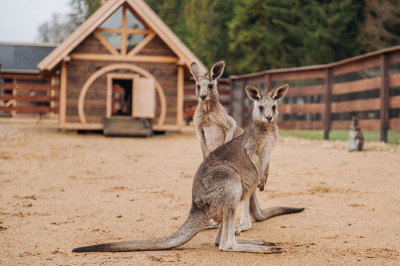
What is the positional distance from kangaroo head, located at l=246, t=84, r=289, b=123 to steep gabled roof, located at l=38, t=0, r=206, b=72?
971cm

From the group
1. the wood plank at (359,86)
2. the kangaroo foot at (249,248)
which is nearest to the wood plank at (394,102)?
the wood plank at (359,86)

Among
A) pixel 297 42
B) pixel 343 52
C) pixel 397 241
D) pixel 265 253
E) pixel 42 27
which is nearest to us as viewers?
pixel 265 253

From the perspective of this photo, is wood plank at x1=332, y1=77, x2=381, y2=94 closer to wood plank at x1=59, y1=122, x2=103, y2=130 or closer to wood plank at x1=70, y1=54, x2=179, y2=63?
wood plank at x1=70, y1=54, x2=179, y2=63

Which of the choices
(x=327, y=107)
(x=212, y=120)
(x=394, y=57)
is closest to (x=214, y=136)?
(x=212, y=120)

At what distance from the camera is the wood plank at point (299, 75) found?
48.6 ft

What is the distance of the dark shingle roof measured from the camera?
28.2 m

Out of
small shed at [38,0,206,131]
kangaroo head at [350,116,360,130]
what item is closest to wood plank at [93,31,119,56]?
small shed at [38,0,206,131]

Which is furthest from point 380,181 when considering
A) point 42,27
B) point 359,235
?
point 42,27

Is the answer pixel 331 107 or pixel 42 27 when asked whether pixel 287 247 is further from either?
pixel 42 27

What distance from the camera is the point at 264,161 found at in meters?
4.01

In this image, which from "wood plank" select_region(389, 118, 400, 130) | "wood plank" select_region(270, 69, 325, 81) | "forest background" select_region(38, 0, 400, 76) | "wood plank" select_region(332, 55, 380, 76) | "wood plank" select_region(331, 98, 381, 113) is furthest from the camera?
"forest background" select_region(38, 0, 400, 76)

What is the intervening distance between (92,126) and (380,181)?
9423mm

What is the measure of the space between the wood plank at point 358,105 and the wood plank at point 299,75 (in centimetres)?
124

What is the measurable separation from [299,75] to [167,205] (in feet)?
35.6
